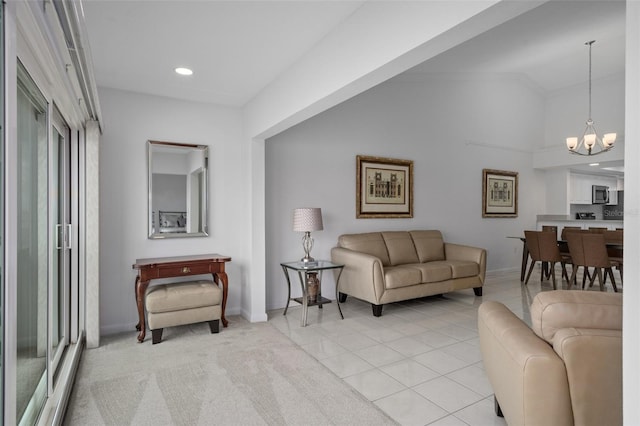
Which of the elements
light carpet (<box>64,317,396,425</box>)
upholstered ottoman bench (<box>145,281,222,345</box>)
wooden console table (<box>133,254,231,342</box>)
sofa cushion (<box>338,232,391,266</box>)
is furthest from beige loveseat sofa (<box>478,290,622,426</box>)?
sofa cushion (<box>338,232,391,266</box>)

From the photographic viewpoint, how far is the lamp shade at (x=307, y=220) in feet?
14.0

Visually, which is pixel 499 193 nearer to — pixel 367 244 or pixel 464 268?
pixel 464 268

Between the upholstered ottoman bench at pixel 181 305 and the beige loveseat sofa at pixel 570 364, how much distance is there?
9.09 ft

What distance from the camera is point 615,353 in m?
1.44

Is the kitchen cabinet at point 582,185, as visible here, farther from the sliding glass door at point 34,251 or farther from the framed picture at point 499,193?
the sliding glass door at point 34,251

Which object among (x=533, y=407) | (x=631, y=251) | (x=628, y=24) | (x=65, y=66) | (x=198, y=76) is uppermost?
(x=198, y=76)

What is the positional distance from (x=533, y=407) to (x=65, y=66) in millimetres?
2794

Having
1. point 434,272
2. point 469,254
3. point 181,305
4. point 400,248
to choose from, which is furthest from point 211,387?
point 469,254

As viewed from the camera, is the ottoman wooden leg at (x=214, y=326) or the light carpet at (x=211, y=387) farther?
the ottoman wooden leg at (x=214, y=326)

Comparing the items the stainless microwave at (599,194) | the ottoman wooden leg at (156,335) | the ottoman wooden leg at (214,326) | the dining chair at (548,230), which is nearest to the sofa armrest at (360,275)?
the ottoman wooden leg at (214,326)

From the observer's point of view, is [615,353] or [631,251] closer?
[631,251]

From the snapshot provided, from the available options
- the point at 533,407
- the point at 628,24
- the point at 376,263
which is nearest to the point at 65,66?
the point at 628,24

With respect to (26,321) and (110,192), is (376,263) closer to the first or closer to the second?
(110,192)

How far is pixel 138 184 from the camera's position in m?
3.92
